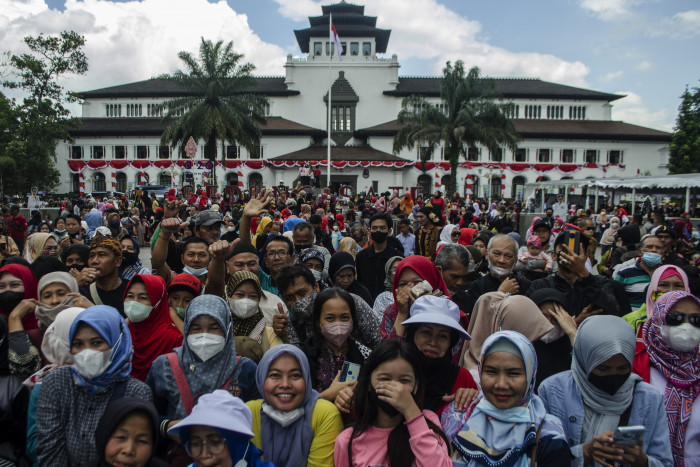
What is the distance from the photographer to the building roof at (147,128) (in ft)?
155

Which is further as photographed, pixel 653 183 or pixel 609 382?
pixel 653 183

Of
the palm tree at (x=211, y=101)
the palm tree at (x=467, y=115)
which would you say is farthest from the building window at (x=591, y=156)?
the palm tree at (x=211, y=101)

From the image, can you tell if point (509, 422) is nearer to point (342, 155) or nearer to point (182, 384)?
point (182, 384)

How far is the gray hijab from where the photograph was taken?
2385mm

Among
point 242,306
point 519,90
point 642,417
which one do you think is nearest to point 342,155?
point 519,90

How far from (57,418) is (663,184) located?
27.1 metres

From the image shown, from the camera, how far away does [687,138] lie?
3881 centimetres

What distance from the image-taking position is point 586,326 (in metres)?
2.51

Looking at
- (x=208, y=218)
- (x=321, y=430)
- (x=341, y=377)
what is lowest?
(x=321, y=430)

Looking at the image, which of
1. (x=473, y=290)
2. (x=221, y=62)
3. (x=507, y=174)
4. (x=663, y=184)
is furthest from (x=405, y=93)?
(x=473, y=290)

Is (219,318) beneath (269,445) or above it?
above

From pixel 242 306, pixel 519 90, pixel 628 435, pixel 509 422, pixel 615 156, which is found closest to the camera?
pixel 628 435

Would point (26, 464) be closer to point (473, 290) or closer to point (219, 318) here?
point (219, 318)

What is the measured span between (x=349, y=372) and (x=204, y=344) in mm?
891
